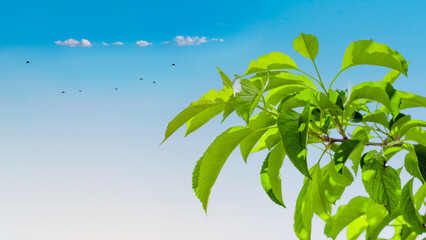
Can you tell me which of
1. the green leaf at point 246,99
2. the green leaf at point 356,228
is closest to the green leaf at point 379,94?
the green leaf at point 246,99

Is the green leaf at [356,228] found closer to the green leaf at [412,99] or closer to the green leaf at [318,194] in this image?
the green leaf at [318,194]

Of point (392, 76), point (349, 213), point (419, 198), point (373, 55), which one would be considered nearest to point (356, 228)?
point (349, 213)

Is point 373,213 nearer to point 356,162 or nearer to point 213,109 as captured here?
point 356,162

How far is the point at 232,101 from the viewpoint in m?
1.50

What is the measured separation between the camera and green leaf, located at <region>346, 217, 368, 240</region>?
221 centimetres

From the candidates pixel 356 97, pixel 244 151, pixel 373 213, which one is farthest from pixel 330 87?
pixel 373 213

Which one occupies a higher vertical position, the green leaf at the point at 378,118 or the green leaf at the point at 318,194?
the green leaf at the point at 378,118

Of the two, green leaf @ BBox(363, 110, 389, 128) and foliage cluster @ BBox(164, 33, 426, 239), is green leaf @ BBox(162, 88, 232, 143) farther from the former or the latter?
green leaf @ BBox(363, 110, 389, 128)

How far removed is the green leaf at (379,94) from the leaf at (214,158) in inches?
13.5

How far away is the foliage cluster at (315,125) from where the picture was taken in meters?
1.50

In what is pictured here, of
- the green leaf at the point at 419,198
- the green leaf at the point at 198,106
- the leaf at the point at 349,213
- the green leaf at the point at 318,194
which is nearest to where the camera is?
the green leaf at the point at 198,106

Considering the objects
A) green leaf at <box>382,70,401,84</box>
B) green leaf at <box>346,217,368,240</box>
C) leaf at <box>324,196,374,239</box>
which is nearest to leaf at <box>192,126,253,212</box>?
green leaf at <box>382,70,401,84</box>

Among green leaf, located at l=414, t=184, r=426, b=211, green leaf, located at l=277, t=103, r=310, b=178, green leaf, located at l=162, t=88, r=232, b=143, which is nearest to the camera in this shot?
green leaf, located at l=277, t=103, r=310, b=178

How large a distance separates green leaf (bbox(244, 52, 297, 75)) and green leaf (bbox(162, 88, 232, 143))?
0.17m
